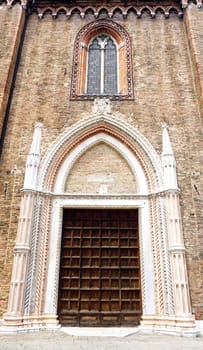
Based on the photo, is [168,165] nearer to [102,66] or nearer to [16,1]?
[102,66]

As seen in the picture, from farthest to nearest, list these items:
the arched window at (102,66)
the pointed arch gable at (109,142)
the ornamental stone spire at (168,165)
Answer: the arched window at (102,66), the pointed arch gable at (109,142), the ornamental stone spire at (168,165)

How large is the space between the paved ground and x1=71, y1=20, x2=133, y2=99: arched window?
6.72 meters

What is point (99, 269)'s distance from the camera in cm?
744

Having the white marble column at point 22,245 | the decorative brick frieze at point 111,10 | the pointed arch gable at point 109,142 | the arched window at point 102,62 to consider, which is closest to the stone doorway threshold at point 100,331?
the white marble column at point 22,245

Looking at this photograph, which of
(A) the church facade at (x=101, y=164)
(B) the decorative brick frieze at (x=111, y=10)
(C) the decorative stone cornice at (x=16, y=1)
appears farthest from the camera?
(B) the decorative brick frieze at (x=111, y=10)

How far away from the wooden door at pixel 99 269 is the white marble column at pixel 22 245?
1.02 metres

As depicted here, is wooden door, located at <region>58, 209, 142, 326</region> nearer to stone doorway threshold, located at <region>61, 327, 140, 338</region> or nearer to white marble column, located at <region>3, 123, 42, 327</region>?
stone doorway threshold, located at <region>61, 327, 140, 338</region>

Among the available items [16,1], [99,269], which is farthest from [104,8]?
[99,269]

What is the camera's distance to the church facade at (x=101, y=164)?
7000 millimetres

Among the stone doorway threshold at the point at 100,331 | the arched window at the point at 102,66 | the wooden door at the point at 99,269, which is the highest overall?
the arched window at the point at 102,66

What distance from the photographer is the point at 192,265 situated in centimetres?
711

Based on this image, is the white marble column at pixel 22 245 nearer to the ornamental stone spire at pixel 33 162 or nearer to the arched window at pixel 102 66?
the ornamental stone spire at pixel 33 162

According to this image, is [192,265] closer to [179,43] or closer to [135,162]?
[135,162]

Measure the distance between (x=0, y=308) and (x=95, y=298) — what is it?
225 centimetres
